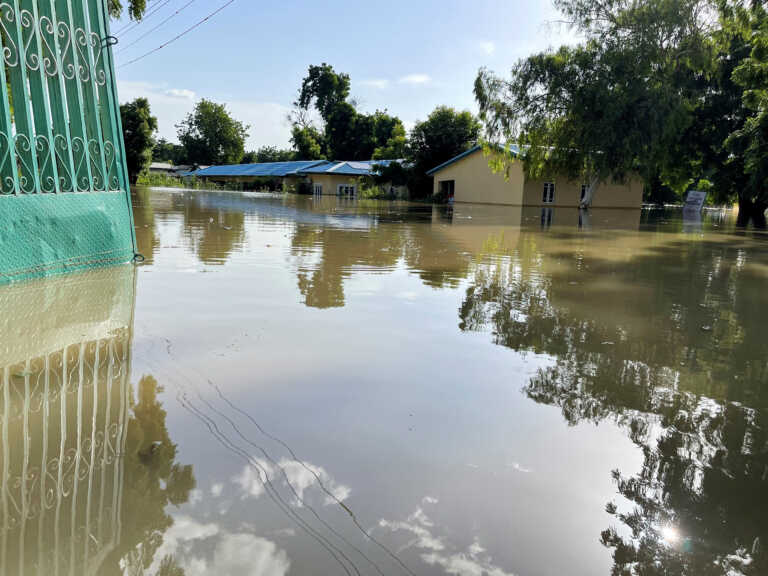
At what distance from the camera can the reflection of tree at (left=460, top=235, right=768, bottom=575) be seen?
2379mm

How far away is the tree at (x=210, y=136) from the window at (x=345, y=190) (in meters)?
43.3

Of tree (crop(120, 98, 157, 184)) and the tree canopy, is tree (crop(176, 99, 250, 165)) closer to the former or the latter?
tree (crop(120, 98, 157, 184))

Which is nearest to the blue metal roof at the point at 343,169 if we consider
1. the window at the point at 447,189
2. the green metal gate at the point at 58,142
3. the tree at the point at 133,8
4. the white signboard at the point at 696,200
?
the window at the point at 447,189

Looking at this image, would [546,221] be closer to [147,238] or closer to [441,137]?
[147,238]

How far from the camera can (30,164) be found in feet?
20.0

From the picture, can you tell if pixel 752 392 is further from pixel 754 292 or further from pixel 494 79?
pixel 494 79

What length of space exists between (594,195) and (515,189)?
6.73 meters

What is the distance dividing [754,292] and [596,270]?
2.28 meters

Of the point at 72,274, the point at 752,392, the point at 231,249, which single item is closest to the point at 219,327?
the point at 72,274

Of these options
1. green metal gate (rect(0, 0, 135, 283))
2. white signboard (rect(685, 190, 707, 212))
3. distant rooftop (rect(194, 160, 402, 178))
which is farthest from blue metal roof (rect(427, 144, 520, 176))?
green metal gate (rect(0, 0, 135, 283))

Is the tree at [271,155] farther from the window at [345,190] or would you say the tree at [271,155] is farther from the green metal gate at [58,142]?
the green metal gate at [58,142]

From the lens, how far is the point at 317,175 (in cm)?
5572

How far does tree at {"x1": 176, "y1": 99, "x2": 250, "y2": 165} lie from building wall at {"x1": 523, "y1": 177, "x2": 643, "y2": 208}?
2537 inches

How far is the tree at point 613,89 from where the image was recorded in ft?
85.5
